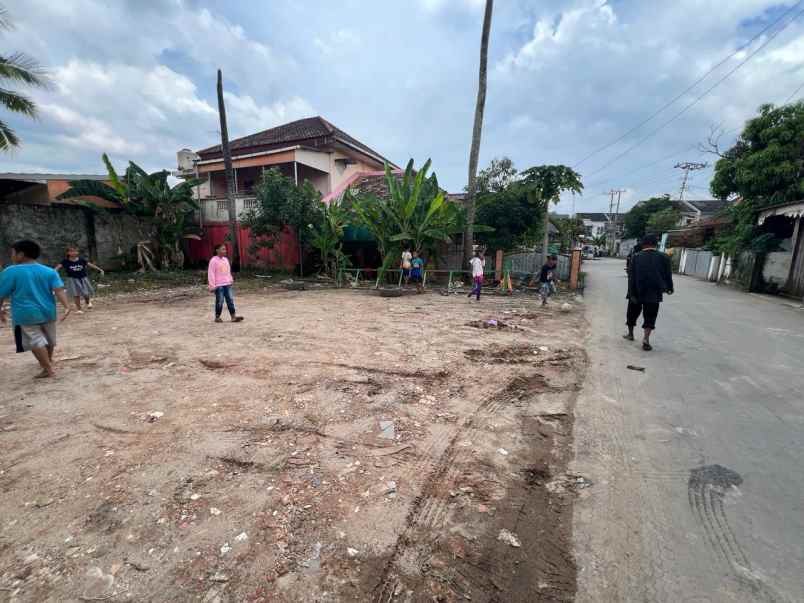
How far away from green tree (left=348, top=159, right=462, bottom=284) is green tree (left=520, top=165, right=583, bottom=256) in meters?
3.50

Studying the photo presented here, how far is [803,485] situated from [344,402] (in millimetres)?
3478

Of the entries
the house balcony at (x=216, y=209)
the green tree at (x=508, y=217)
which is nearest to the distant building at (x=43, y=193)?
the house balcony at (x=216, y=209)

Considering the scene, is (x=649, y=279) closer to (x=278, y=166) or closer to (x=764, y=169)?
(x=764, y=169)

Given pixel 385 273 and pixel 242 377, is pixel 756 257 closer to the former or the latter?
pixel 385 273

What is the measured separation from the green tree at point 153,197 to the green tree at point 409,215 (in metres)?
7.95

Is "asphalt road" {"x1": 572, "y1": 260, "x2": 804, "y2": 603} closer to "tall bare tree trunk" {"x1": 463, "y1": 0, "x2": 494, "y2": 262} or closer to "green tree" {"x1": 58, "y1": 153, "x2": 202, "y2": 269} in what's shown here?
"tall bare tree trunk" {"x1": 463, "y1": 0, "x2": 494, "y2": 262}

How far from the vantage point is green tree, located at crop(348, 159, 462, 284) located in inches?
461

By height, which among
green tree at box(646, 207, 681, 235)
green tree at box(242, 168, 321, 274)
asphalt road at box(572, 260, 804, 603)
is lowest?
asphalt road at box(572, 260, 804, 603)

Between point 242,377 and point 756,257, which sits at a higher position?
point 756,257

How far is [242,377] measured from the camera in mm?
4234

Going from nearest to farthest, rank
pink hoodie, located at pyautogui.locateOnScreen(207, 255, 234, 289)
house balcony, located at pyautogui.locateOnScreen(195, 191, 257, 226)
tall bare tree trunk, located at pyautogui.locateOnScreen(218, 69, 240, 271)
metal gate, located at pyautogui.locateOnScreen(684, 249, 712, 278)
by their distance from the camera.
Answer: pink hoodie, located at pyautogui.locateOnScreen(207, 255, 234, 289), tall bare tree trunk, located at pyautogui.locateOnScreen(218, 69, 240, 271), house balcony, located at pyautogui.locateOnScreen(195, 191, 257, 226), metal gate, located at pyautogui.locateOnScreen(684, 249, 712, 278)

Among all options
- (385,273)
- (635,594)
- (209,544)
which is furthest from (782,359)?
(385,273)

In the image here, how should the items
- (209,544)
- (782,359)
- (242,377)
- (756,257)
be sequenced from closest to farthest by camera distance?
(209,544) < (242,377) < (782,359) < (756,257)

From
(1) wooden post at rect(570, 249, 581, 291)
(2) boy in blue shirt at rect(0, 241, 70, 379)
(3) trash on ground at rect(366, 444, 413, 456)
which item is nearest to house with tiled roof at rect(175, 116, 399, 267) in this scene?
(1) wooden post at rect(570, 249, 581, 291)
